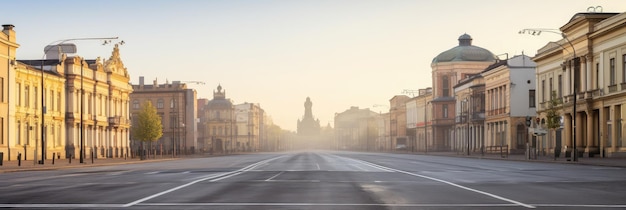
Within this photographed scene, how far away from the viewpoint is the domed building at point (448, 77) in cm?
14225

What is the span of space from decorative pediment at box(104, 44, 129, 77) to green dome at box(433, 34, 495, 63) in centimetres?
5689

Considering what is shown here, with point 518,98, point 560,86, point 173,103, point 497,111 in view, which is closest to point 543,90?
point 560,86

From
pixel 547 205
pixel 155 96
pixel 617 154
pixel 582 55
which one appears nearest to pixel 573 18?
pixel 582 55

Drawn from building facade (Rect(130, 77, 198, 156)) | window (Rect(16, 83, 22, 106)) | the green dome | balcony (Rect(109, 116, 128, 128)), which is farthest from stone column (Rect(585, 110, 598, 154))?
building facade (Rect(130, 77, 198, 156))

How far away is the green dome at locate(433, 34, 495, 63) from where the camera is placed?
143 m

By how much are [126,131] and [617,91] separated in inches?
2734

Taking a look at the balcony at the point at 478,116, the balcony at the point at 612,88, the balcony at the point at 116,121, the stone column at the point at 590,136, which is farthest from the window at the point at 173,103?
the balcony at the point at 612,88

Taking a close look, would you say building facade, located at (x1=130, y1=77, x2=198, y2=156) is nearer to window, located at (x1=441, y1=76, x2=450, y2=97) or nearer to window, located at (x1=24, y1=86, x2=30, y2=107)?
window, located at (x1=441, y1=76, x2=450, y2=97)

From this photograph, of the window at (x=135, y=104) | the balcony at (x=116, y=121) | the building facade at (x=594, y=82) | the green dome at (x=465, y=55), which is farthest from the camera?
the window at (x=135, y=104)

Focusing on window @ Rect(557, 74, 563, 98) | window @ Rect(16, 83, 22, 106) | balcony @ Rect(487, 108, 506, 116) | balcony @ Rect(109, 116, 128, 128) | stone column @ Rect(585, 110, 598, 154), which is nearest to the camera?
stone column @ Rect(585, 110, 598, 154)

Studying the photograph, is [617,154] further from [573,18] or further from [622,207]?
[622,207]

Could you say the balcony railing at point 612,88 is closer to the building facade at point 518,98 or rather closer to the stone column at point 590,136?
the stone column at point 590,136

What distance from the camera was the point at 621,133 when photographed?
65.1m

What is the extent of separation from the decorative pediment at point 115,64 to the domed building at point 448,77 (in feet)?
184
